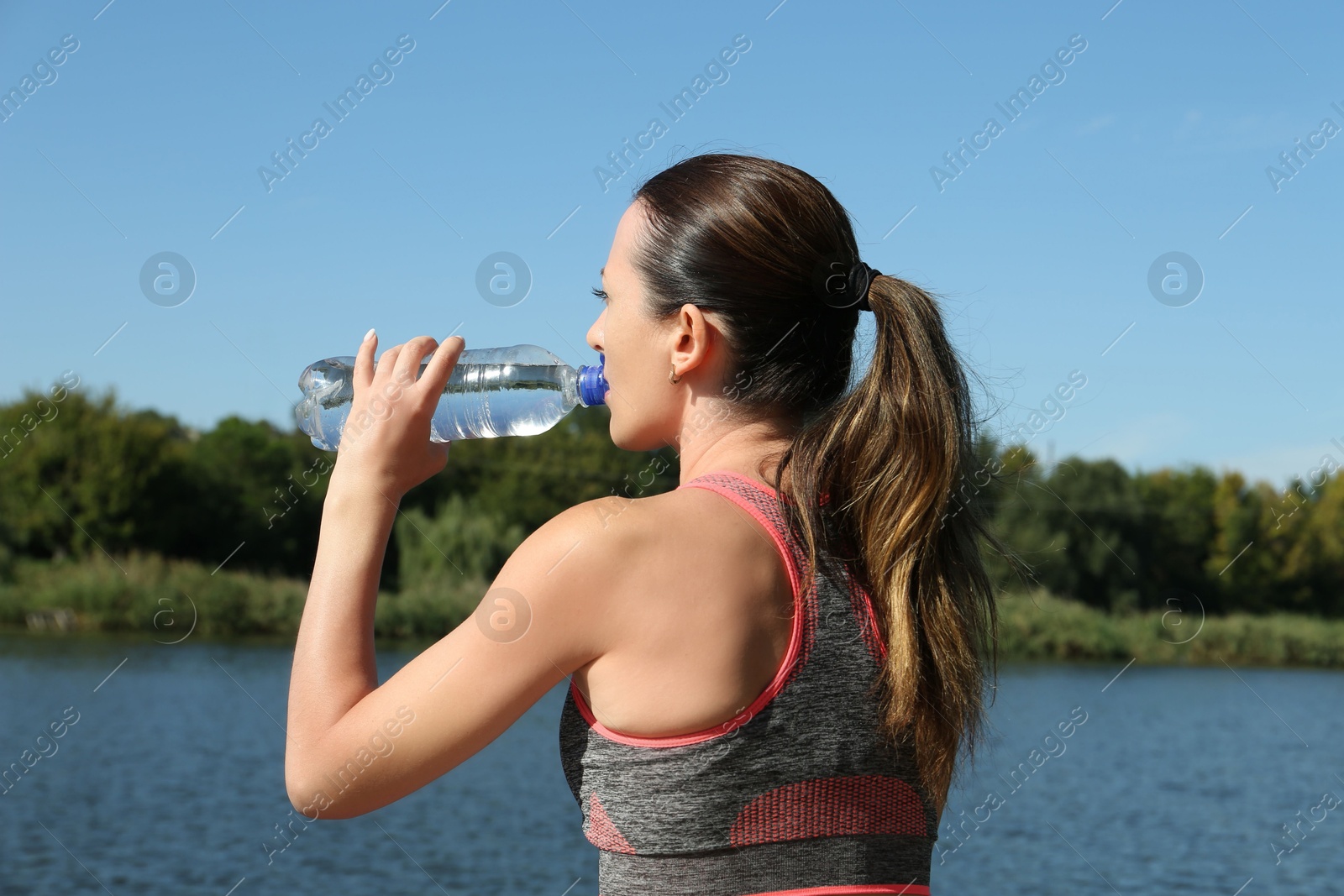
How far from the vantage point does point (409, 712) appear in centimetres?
120

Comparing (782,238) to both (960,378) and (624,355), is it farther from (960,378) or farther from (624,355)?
(960,378)

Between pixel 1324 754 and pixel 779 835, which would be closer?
pixel 779 835

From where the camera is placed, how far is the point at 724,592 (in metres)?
1.17

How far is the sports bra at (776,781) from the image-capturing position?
1.17m

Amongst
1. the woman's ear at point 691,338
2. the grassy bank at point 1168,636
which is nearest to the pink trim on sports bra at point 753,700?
the woman's ear at point 691,338

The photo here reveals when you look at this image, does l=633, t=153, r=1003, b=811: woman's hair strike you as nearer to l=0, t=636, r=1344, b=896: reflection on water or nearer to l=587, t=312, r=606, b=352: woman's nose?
l=587, t=312, r=606, b=352: woman's nose

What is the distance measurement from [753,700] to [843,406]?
0.44 m

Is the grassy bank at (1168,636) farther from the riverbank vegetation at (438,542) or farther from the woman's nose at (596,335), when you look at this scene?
the woman's nose at (596,335)

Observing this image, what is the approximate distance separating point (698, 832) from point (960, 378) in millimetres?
719

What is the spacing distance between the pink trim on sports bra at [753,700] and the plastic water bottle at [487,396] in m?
1.41

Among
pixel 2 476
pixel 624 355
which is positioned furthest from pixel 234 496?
pixel 624 355

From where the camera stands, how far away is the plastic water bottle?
2.70 metres

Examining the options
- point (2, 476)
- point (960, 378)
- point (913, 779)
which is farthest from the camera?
point (2, 476)

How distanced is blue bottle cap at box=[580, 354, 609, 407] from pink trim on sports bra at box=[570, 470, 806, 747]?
0.52 meters
